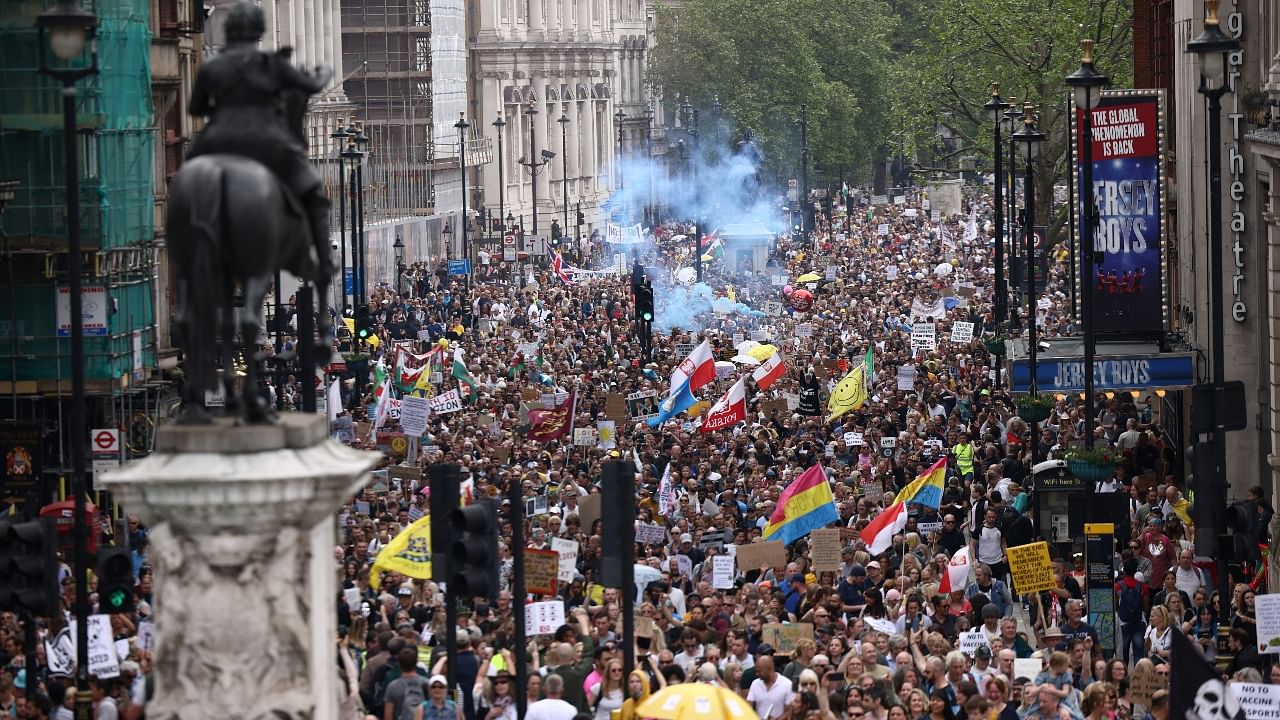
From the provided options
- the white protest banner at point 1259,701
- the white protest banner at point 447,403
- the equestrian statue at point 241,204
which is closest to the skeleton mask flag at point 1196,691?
the white protest banner at point 1259,701

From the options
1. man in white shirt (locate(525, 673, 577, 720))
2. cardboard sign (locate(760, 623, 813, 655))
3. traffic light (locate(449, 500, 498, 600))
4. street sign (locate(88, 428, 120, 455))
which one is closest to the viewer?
traffic light (locate(449, 500, 498, 600))

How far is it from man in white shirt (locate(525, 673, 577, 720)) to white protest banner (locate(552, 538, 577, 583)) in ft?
20.8

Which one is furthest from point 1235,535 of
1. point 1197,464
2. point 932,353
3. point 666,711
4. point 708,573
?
point 932,353

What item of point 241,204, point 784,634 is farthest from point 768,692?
point 241,204

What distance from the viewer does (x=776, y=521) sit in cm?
2608

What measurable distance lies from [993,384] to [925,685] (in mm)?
27846

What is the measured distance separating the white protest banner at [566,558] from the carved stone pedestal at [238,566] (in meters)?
12.9

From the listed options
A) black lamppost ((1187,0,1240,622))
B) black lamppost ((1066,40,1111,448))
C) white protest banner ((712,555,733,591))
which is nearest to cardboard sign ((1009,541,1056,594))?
black lamppost ((1187,0,1240,622))

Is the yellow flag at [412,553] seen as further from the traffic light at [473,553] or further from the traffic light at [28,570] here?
the traffic light at [473,553]

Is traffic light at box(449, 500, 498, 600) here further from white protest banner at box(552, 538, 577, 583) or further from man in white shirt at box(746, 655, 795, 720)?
white protest banner at box(552, 538, 577, 583)

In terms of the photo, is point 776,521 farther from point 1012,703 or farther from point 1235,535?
point 1012,703

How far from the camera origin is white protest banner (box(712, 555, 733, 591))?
23.6 metres

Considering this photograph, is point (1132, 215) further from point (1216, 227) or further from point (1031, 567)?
point (1031, 567)

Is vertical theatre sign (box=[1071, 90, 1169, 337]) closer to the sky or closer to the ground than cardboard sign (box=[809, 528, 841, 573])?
closer to the sky
